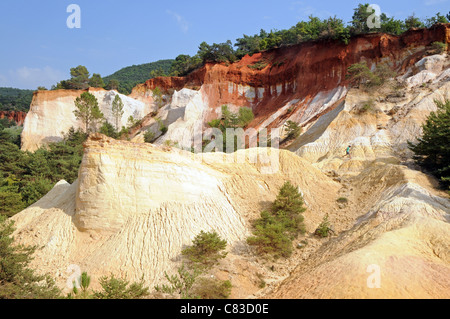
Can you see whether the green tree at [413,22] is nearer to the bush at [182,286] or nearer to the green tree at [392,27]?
the green tree at [392,27]

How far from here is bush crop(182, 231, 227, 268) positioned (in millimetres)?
12531

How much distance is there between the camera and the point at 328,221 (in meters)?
16.3

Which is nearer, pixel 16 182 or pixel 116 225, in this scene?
pixel 116 225

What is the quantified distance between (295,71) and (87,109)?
27521 millimetres

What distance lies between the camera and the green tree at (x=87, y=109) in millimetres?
43531

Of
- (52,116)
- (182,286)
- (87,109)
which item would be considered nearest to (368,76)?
(182,286)

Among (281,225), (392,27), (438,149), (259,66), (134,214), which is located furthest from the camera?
(259,66)

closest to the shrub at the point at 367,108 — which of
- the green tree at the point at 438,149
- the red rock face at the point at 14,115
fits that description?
the green tree at the point at 438,149

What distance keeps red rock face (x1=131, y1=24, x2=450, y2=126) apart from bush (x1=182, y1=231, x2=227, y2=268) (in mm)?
31266

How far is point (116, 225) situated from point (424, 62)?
3287 centimetres

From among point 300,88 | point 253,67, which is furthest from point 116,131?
point 300,88

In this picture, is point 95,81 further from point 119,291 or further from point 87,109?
point 119,291

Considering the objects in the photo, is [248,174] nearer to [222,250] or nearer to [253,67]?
[222,250]

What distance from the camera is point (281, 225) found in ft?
47.1
